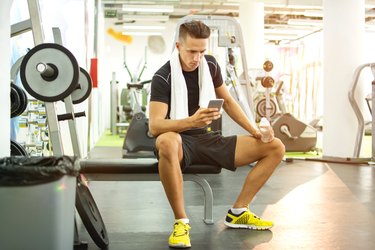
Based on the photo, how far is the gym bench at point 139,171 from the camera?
8.02 ft

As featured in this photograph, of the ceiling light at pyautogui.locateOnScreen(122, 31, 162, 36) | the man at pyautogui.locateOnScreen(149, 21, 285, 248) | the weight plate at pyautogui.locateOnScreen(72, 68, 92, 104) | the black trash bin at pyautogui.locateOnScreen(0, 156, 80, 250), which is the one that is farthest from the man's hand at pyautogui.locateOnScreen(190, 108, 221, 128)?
the ceiling light at pyautogui.locateOnScreen(122, 31, 162, 36)

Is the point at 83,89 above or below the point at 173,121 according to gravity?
above

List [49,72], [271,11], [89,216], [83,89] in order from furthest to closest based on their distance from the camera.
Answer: [271,11] → [83,89] → [49,72] → [89,216]

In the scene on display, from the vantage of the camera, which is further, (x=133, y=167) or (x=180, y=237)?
(x=133, y=167)

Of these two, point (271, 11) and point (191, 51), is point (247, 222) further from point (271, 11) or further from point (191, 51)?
point (271, 11)

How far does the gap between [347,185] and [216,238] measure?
2106 mm

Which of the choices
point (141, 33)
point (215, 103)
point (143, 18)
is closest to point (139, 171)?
point (215, 103)

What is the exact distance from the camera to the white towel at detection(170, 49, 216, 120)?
94.0 inches

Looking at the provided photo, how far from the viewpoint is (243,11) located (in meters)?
9.98

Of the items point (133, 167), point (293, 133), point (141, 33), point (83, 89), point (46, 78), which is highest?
point (141, 33)

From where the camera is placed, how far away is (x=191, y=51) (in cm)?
232

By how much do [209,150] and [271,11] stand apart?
10015mm

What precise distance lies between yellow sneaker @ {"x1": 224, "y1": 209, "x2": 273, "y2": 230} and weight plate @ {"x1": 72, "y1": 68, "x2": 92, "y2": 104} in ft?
5.42

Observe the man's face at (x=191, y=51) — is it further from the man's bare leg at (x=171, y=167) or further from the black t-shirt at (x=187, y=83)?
the man's bare leg at (x=171, y=167)
